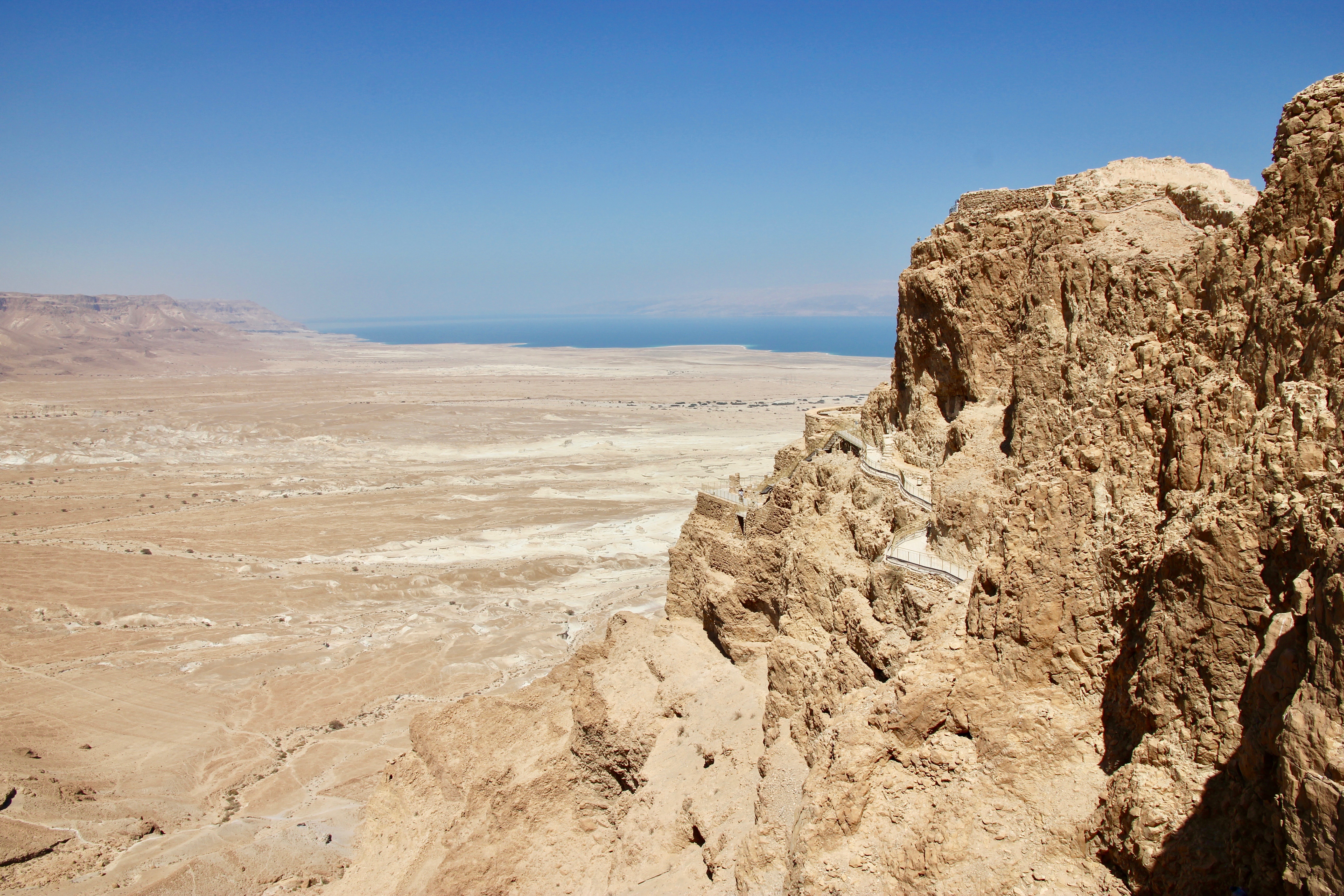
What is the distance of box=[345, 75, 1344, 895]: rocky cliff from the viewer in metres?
5.04

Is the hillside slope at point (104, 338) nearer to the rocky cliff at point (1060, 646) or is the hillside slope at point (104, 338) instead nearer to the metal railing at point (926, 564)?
the rocky cliff at point (1060, 646)

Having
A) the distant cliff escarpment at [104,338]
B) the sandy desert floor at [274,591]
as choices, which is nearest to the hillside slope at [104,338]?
the distant cliff escarpment at [104,338]

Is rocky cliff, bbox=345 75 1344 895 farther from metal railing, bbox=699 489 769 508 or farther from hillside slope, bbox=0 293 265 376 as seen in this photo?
hillside slope, bbox=0 293 265 376

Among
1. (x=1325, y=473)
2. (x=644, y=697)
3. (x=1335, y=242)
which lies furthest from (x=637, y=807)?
(x=1335, y=242)

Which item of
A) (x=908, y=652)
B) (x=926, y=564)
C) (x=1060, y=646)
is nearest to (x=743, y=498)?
(x=926, y=564)

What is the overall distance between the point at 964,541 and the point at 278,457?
179 ft

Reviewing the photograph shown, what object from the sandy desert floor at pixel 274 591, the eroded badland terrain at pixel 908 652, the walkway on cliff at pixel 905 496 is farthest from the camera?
the sandy desert floor at pixel 274 591

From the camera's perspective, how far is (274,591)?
30328 millimetres

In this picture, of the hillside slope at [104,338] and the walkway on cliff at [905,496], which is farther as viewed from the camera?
the hillside slope at [104,338]

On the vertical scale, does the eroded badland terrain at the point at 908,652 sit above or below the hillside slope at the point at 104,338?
below

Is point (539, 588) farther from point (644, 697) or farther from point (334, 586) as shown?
point (644, 697)

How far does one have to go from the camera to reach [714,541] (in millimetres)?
16078

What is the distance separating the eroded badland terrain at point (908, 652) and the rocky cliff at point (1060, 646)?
1.3 inches

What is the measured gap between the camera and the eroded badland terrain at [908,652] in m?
5.28
